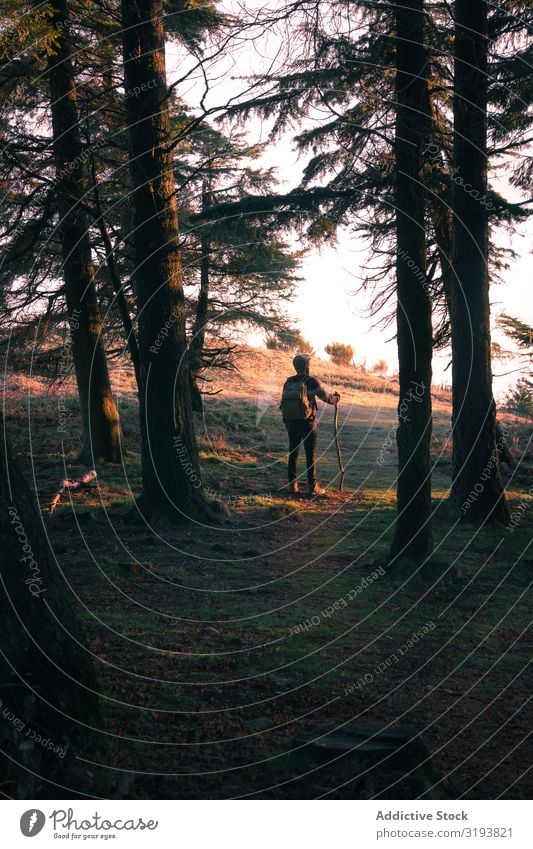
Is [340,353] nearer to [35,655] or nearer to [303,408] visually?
[303,408]

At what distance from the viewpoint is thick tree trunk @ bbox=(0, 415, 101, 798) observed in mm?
4285

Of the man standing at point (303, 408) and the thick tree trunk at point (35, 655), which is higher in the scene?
the man standing at point (303, 408)

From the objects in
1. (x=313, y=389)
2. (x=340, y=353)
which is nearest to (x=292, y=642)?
(x=313, y=389)

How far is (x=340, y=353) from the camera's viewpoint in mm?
42219

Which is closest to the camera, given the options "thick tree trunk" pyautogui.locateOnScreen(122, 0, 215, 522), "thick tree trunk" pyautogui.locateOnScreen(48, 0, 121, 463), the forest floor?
the forest floor

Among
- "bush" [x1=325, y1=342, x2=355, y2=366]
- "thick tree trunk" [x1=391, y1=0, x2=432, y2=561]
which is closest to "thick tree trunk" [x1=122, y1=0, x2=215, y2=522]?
"thick tree trunk" [x1=391, y1=0, x2=432, y2=561]

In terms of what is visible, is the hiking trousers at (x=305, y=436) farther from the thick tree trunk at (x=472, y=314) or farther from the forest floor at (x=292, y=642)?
the thick tree trunk at (x=472, y=314)

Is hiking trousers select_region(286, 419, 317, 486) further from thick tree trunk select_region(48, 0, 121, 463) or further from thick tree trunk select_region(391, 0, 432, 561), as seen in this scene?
thick tree trunk select_region(391, 0, 432, 561)

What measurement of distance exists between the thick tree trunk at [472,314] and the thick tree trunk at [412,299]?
2.23 metres

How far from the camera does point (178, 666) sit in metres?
6.22

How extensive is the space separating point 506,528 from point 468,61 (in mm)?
7085

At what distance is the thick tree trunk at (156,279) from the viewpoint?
11.7 metres

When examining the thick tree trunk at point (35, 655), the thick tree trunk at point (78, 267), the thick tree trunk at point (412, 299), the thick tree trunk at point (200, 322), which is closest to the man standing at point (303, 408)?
the thick tree trunk at point (78, 267)

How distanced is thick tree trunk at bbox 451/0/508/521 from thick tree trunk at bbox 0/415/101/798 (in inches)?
331
